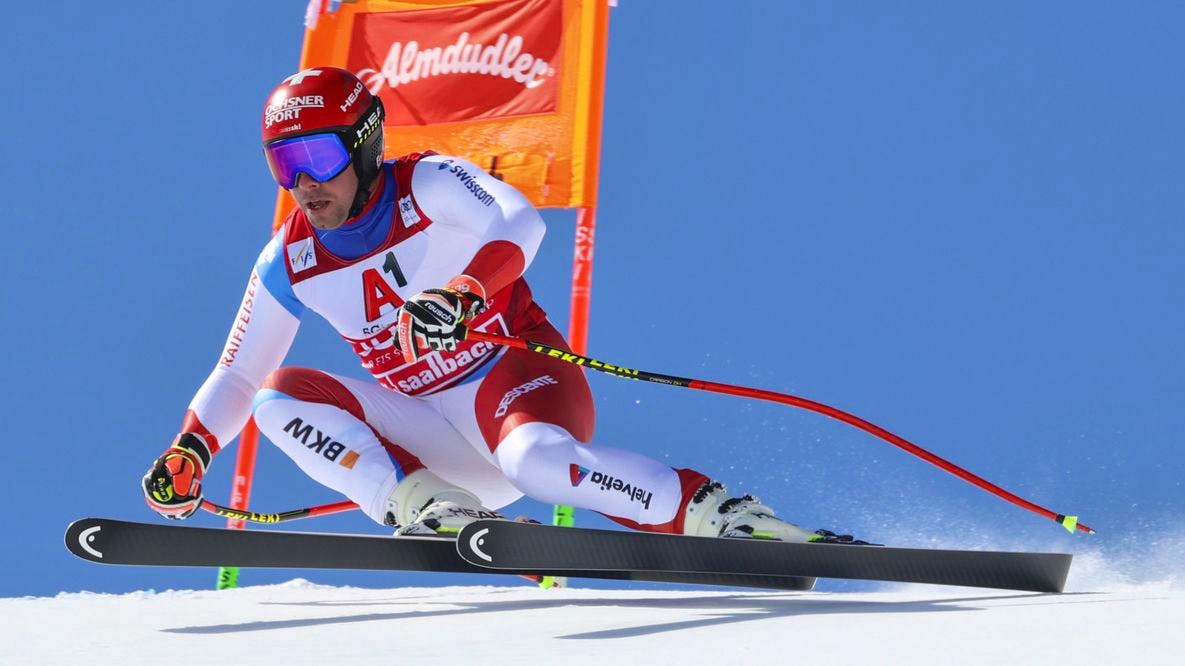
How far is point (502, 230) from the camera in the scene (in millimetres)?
3625

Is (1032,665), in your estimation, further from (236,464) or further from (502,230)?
(236,464)

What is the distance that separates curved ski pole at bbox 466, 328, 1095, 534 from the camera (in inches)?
135

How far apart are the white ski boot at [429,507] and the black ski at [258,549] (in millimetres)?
135

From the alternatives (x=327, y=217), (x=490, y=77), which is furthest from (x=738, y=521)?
(x=490, y=77)

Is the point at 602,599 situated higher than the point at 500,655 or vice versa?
the point at 602,599

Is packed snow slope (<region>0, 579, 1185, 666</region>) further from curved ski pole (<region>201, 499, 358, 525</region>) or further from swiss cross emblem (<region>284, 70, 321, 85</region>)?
swiss cross emblem (<region>284, 70, 321, 85</region>)

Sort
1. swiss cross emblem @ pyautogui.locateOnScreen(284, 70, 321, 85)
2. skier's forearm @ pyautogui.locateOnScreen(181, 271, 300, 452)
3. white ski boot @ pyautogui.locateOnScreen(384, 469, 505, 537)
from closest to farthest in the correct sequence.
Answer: white ski boot @ pyautogui.locateOnScreen(384, 469, 505, 537)
swiss cross emblem @ pyautogui.locateOnScreen(284, 70, 321, 85)
skier's forearm @ pyautogui.locateOnScreen(181, 271, 300, 452)

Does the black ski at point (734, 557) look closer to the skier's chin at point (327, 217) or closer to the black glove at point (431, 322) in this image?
the black glove at point (431, 322)

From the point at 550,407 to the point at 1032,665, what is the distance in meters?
1.76

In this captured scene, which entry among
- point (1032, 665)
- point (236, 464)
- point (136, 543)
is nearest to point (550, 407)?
point (136, 543)

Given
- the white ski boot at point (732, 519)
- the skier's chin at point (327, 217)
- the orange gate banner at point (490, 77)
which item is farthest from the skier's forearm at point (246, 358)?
the orange gate banner at point (490, 77)

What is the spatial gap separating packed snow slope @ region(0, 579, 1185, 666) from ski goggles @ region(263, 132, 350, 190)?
1199mm

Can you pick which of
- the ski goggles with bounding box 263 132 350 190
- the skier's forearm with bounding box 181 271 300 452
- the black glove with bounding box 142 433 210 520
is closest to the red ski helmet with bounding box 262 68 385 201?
the ski goggles with bounding box 263 132 350 190

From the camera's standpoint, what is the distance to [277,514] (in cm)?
401
